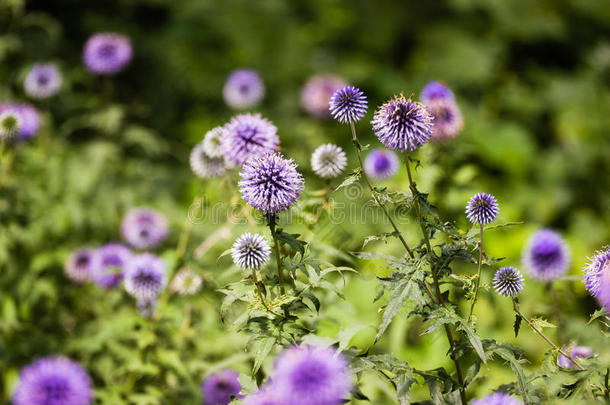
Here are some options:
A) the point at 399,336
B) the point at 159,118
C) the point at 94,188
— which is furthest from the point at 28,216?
the point at 159,118

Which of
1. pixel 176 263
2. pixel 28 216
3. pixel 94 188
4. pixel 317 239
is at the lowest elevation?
pixel 317 239

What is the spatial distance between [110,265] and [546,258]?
214 cm

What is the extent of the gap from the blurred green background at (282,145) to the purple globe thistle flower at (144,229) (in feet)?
0.84

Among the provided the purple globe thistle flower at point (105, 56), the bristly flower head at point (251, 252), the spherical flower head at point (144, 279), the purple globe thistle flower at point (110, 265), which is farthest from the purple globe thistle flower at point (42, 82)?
the bristly flower head at point (251, 252)

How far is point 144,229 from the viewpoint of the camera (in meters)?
2.79

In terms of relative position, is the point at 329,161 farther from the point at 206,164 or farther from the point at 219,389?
the point at 219,389

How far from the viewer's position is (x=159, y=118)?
5.02m

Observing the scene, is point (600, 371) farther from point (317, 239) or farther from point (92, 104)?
point (92, 104)

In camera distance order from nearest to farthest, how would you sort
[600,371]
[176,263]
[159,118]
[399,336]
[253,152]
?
[600,371] < [253,152] < [176,263] < [399,336] < [159,118]

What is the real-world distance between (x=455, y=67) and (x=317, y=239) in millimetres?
4235

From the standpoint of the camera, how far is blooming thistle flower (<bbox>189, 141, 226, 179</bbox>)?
7.08 ft

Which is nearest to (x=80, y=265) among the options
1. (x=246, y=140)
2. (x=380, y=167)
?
(x=246, y=140)

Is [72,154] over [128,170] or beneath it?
over

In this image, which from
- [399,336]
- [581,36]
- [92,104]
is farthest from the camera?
[581,36]
